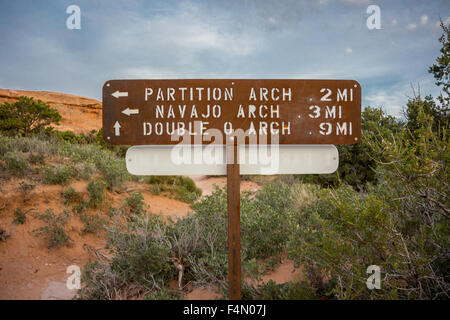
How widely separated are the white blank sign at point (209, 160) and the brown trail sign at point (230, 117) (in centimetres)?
1

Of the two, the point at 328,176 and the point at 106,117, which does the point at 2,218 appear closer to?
the point at 106,117

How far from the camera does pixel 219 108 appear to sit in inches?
83.3

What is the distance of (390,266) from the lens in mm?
2209

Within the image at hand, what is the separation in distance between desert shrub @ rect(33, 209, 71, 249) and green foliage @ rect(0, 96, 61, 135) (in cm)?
1163

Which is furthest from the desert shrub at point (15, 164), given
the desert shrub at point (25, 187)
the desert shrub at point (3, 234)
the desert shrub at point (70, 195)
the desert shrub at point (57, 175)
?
the desert shrub at point (3, 234)

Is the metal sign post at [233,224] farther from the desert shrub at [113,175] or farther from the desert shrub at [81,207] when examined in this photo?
the desert shrub at [113,175]

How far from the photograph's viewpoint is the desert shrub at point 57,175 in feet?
18.6

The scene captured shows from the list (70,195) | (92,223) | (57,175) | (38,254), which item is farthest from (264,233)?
(57,175)

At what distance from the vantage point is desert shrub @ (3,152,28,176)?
5.60 m

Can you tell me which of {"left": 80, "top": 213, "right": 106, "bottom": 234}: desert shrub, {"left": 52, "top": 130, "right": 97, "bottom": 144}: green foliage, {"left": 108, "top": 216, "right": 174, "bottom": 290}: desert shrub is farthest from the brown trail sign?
{"left": 52, "top": 130, "right": 97, "bottom": 144}: green foliage

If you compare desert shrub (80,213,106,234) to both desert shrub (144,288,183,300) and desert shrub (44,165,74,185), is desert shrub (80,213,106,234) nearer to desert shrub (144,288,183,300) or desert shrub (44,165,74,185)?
desert shrub (44,165,74,185)

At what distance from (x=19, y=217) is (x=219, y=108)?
192 inches

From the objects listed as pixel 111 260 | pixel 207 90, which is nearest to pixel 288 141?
pixel 207 90

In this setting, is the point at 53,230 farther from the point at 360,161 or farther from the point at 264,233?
the point at 360,161
